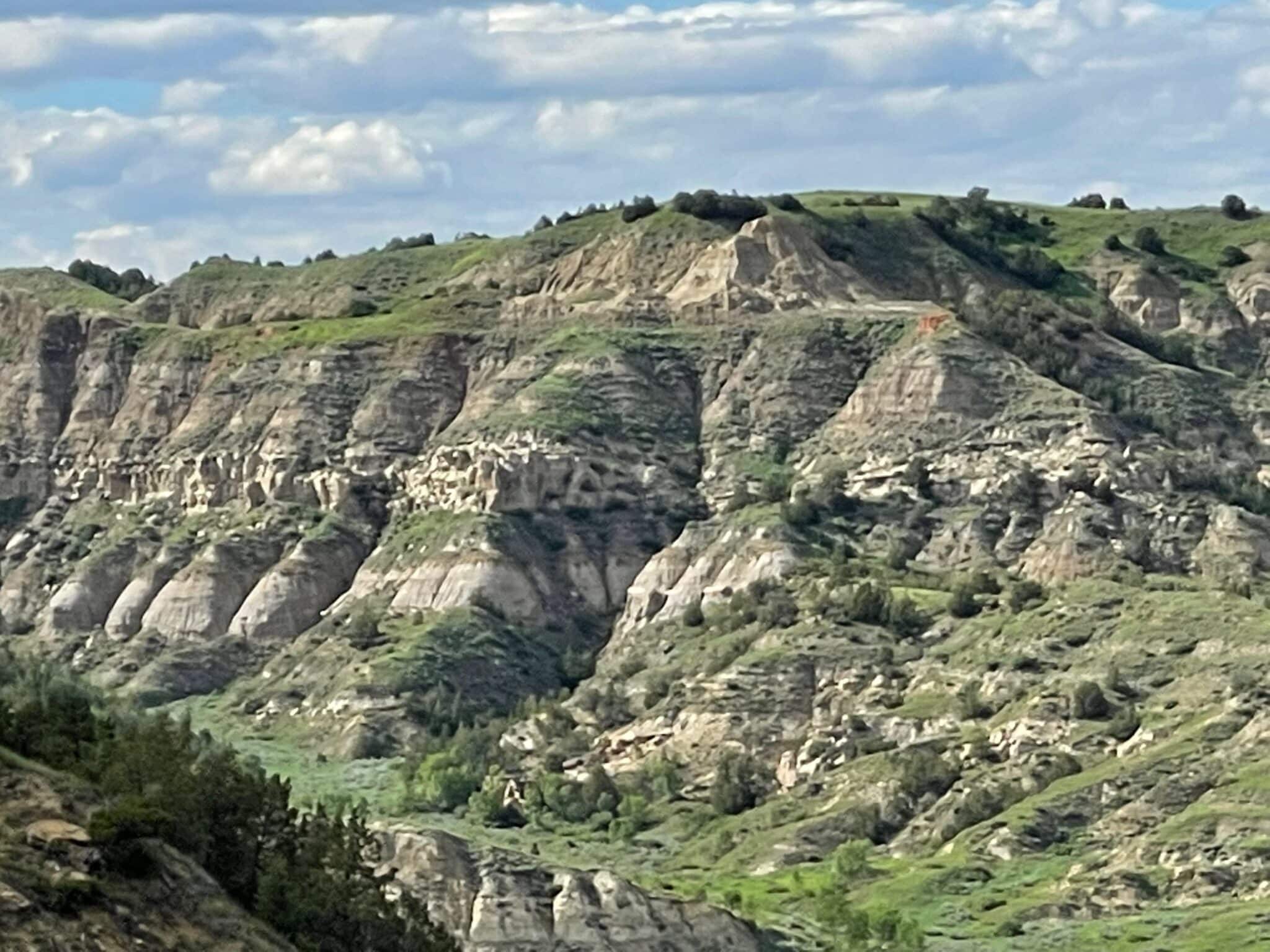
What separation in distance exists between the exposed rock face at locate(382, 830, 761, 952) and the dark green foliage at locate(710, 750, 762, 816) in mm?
38346

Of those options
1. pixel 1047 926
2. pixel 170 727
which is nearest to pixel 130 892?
pixel 170 727

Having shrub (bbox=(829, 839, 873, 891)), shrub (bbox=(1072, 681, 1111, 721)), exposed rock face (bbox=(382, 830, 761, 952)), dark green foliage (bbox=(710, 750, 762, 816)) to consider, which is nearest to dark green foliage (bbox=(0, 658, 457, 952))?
exposed rock face (bbox=(382, 830, 761, 952))

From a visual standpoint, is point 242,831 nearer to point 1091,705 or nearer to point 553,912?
point 553,912

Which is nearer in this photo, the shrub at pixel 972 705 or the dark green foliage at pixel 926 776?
the dark green foliage at pixel 926 776

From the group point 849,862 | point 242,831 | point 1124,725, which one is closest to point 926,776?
point 1124,725

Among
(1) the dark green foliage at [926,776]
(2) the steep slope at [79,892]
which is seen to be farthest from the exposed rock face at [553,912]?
(2) the steep slope at [79,892]

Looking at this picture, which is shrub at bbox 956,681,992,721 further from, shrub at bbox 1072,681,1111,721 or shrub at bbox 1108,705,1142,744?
shrub at bbox 1108,705,1142,744

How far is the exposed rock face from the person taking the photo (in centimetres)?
15062

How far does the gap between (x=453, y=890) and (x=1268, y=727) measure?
133ft

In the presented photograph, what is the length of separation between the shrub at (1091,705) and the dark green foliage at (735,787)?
50.6 ft

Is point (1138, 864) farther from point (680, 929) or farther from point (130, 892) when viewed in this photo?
point (130, 892)

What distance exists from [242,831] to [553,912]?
53.7 metres

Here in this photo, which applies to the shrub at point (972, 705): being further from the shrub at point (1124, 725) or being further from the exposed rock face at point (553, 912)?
the exposed rock face at point (553, 912)

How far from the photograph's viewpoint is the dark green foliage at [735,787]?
195 meters
